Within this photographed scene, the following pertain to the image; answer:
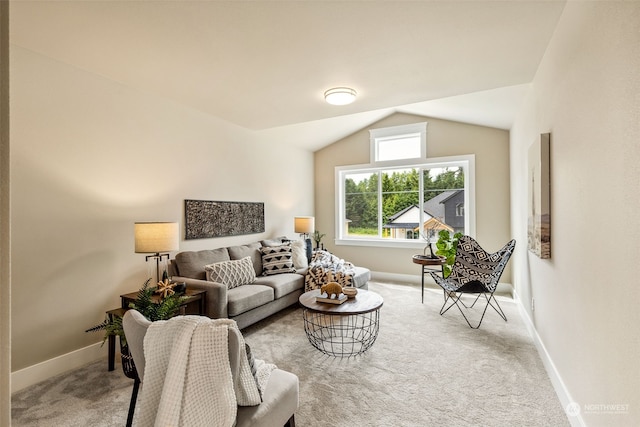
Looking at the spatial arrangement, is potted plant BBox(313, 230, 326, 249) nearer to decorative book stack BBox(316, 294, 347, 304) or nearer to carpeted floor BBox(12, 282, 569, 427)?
carpeted floor BBox(12, 282, 569, 427)

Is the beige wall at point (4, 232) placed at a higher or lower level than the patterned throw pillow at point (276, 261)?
higher

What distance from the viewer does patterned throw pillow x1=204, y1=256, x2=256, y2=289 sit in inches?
136

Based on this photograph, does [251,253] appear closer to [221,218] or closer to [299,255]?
[221,218]

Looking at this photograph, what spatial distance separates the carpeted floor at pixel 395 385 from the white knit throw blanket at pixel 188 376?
38.3 inches

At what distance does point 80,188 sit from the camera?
2.80 metres

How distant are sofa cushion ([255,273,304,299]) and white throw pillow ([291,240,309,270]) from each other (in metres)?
0.34

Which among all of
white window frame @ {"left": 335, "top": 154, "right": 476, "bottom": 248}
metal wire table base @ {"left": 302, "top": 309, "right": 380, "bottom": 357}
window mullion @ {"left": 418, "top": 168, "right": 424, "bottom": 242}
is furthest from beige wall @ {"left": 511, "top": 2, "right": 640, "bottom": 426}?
window mullion @ {"left": 418, "top": 168, "right": 424, "bottom": 242}

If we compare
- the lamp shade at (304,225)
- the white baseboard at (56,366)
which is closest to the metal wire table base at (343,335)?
the lamp shade at (304,225)

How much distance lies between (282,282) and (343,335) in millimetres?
1033

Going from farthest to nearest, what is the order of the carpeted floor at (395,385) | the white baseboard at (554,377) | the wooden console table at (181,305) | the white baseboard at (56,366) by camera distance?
the wooden console table at (181,305)
the white baseboard at (56,366)
the carpeted floor at (395,385)
the white baseboard at (554,377)

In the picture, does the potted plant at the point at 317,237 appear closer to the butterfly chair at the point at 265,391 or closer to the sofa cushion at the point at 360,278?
the sofa cushion at the point at 360,278

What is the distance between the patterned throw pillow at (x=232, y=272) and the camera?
347 cm

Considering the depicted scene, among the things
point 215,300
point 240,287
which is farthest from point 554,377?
point 240,287

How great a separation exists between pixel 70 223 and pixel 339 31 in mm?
2743
